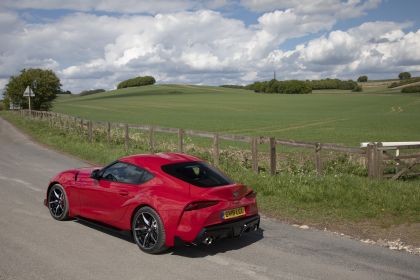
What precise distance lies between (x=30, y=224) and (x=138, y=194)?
236 cm

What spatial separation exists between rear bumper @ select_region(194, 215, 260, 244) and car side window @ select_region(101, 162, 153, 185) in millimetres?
1163

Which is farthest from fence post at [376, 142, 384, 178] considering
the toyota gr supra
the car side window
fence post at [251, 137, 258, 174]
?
the car side window

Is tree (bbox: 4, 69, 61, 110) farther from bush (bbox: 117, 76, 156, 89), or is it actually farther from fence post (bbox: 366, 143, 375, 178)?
bush (bbox: 117, 76, 156, 89)

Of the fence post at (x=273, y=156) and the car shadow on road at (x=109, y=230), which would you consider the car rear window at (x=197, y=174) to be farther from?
the fence post at (x=273, y=156)

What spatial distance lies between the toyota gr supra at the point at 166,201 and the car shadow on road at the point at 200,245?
135mm

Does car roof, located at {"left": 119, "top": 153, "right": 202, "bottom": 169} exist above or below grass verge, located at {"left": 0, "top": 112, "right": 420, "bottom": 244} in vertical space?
above

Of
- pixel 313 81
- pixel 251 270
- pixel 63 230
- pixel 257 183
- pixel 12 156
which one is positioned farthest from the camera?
pixel 313 81

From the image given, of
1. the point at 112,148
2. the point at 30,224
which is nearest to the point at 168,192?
the point at 30,224

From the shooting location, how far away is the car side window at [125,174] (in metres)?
6.55

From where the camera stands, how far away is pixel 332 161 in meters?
13.1

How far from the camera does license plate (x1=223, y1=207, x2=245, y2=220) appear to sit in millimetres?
6102

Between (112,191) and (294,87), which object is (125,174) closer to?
(112,191)

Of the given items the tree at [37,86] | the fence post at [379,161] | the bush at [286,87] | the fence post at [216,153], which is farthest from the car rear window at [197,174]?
the bush at [286,87]

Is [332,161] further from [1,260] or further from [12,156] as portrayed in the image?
[12,156]
